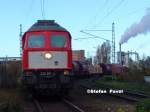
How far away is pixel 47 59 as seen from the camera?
2334 cm

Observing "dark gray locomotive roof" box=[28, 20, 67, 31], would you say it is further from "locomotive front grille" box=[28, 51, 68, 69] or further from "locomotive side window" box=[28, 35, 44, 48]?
"locomotive front grille" box=[28, 51, 68, 69]

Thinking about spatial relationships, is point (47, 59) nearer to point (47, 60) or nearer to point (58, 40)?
point (47, 60)

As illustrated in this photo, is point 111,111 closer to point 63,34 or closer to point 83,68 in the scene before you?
point 63,34

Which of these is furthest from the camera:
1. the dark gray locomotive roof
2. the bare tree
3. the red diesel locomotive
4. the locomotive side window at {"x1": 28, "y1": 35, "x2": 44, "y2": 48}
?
the bare tree

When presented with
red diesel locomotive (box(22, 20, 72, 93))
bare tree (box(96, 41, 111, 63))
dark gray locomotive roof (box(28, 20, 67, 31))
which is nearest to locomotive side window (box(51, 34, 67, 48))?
red diesel locomotive (box(22, 20, 72, 93))

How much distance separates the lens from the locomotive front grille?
23.2m

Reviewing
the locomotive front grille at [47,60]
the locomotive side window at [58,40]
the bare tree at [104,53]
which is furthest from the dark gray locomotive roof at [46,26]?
the bare tree at [104,53]

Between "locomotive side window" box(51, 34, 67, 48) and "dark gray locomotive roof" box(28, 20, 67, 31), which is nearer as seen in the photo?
"locomotive side window" box(51, 34, 67, 48)

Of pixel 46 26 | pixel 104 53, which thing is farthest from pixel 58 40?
pixel 104 53

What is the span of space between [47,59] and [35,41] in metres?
1.17

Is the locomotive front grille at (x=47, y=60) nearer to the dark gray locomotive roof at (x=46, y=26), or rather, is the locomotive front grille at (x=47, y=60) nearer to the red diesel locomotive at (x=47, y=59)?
the red diesel locomotive at (x=47, y=59)

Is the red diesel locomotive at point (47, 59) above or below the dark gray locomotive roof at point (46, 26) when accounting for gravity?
below

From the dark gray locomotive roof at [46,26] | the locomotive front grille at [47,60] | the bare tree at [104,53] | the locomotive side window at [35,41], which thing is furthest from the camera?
the bare tree at [104,53]

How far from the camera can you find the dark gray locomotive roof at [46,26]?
24.2m
